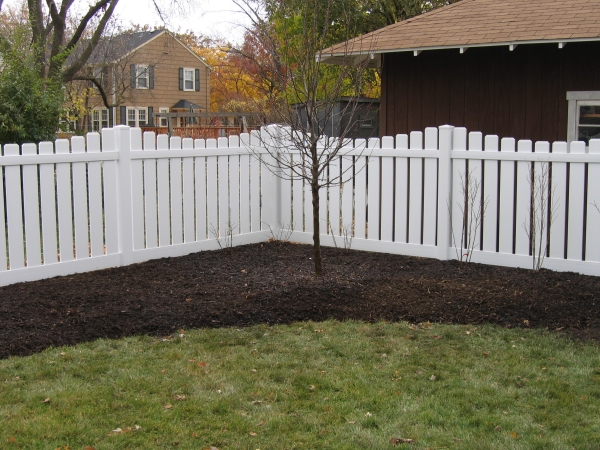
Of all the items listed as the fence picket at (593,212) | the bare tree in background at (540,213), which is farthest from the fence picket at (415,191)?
the fence picket at (593,212)

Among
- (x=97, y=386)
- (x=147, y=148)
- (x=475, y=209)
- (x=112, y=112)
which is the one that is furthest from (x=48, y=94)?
(x=112, y=112)

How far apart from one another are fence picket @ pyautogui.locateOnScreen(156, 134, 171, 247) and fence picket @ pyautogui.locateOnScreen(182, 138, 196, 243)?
0.25 meters

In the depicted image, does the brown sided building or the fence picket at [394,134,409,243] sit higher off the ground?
the brown sided building

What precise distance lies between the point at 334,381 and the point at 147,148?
422 centimetres

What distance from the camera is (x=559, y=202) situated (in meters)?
7.21

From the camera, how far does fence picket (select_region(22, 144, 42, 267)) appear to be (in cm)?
682

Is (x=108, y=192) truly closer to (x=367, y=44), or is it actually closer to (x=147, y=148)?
(x=147, y=148)

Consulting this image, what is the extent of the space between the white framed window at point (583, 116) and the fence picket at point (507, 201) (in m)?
3.44

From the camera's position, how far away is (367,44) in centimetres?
1175

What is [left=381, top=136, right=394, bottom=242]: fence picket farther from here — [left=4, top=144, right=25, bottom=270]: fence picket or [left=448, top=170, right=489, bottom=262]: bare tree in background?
[left=4, top=144, right=25, bottom=270]: fence picket

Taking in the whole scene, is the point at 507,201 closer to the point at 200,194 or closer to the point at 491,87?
the point at 200,194

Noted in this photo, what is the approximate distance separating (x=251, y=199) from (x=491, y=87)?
4438 mm

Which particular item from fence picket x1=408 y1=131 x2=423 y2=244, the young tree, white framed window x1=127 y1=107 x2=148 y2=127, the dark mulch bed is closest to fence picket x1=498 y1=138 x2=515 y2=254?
the dark mulch bed

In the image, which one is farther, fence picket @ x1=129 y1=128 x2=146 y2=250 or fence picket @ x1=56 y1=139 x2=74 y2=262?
fence picket @ x1=129 y1=128 x2=146 y2=250
